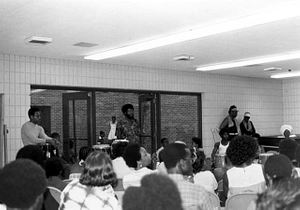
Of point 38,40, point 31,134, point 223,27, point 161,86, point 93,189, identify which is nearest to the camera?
point 93,189

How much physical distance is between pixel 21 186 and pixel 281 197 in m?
1.05

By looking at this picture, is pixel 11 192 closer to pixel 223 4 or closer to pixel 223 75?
pixel 223 4

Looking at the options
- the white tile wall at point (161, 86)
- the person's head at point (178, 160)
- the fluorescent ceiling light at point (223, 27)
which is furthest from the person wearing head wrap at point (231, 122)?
the person's head at point (178, 160)

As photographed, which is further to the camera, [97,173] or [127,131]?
[127,131]

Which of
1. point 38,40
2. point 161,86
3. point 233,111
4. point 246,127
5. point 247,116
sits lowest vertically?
point 246,127

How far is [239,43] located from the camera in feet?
21.8

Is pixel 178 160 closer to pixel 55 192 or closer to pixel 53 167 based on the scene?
pixel 55 192

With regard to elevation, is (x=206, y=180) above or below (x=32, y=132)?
below

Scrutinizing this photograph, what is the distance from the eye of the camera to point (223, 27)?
5.24 metres

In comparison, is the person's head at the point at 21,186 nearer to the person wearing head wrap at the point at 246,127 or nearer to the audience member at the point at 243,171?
the audience member at the point at 243,171

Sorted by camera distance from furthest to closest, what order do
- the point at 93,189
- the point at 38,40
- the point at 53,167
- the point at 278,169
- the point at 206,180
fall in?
1. the point at 38,40
2. the point at 206,180
3. the point at 53,167
4. the point at 93,189
5. the point at 278,169

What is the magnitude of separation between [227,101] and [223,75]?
0.73 metres

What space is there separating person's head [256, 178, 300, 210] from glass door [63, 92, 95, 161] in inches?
294

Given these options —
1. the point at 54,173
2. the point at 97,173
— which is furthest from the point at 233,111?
the point at 97,173
